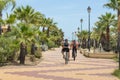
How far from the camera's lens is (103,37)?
60.4 metres

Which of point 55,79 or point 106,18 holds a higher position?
point 106,18

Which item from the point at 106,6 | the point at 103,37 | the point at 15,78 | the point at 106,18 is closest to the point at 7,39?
the point at 15,78

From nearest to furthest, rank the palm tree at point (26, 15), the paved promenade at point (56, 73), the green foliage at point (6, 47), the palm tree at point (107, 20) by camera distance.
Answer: the paved promenade at point (56, 73)
the green foliage at point (6, 47)
the palm tree at point (26, 15)
the palm tree at point (107, 20)

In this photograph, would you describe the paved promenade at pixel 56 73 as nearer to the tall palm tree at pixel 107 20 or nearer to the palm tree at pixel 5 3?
the palm tree at pixel 5 3

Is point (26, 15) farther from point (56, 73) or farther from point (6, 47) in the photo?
point (56, 73)

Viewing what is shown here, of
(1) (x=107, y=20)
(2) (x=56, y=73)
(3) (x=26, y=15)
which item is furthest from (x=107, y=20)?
(2) (x=56, y=73)

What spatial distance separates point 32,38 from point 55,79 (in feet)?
33.2

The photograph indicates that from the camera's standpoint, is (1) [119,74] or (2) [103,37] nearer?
(1) [119,74]

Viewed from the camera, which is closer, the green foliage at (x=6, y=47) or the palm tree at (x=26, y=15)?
the green foliage at (x=6, y=47)

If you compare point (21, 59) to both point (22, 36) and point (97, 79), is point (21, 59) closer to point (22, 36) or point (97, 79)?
point (22, 36)

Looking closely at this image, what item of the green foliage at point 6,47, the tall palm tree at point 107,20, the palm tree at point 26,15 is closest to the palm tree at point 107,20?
the tall palm tree at point 107,20

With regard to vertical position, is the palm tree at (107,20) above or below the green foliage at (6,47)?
above

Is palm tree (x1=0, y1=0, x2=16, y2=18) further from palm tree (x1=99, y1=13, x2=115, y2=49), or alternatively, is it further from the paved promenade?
palm tree (x1=99, y1=13, x2=115, y2=49)

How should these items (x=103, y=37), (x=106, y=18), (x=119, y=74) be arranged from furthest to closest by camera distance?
(x=106, y=18) → (x=103, y=37) → (x=119, y=74)
